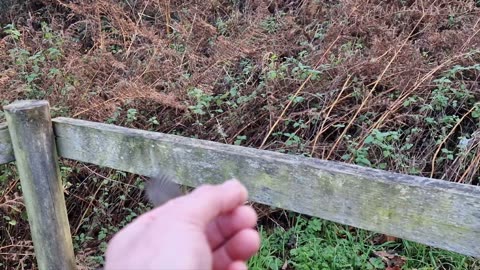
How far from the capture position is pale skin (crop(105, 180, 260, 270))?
65cm

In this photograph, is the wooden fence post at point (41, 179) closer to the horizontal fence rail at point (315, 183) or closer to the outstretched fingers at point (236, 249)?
the horizontal fence rail at point (315, 183)

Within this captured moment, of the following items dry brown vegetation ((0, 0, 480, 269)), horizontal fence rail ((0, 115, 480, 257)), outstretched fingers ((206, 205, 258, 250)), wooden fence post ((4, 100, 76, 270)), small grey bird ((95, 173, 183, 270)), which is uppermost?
outstretched fingers ((206, 205, 258, 250))

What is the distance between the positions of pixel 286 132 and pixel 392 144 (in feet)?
2.44

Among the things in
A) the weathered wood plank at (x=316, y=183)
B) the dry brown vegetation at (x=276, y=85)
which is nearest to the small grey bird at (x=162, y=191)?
the weathered wood plank at (x=316, y=183)

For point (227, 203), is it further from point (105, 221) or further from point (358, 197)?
A: point (105, 221)

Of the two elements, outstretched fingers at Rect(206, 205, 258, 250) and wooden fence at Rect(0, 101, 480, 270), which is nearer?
outstretched fingers at Rect(206, 205, 258, 250)

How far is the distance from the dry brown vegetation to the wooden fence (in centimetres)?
58

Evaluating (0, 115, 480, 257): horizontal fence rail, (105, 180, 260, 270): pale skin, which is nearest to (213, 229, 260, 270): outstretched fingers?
(105, 180, 260, 270): pale skin

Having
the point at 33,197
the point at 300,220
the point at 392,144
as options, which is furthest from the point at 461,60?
the point at 33,197

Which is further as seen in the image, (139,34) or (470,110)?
(139,34)

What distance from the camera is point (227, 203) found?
0.69 metres

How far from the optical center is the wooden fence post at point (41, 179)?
2.07 meters

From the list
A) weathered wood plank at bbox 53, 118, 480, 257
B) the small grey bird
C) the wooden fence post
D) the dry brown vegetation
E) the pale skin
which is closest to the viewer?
the pale skin

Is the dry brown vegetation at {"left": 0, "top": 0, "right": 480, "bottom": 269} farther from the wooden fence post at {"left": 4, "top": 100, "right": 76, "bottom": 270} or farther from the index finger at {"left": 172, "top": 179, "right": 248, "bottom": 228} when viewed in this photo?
the index finger at {"left": 172, "top": 179, "right": 248, "bottom": 228}
